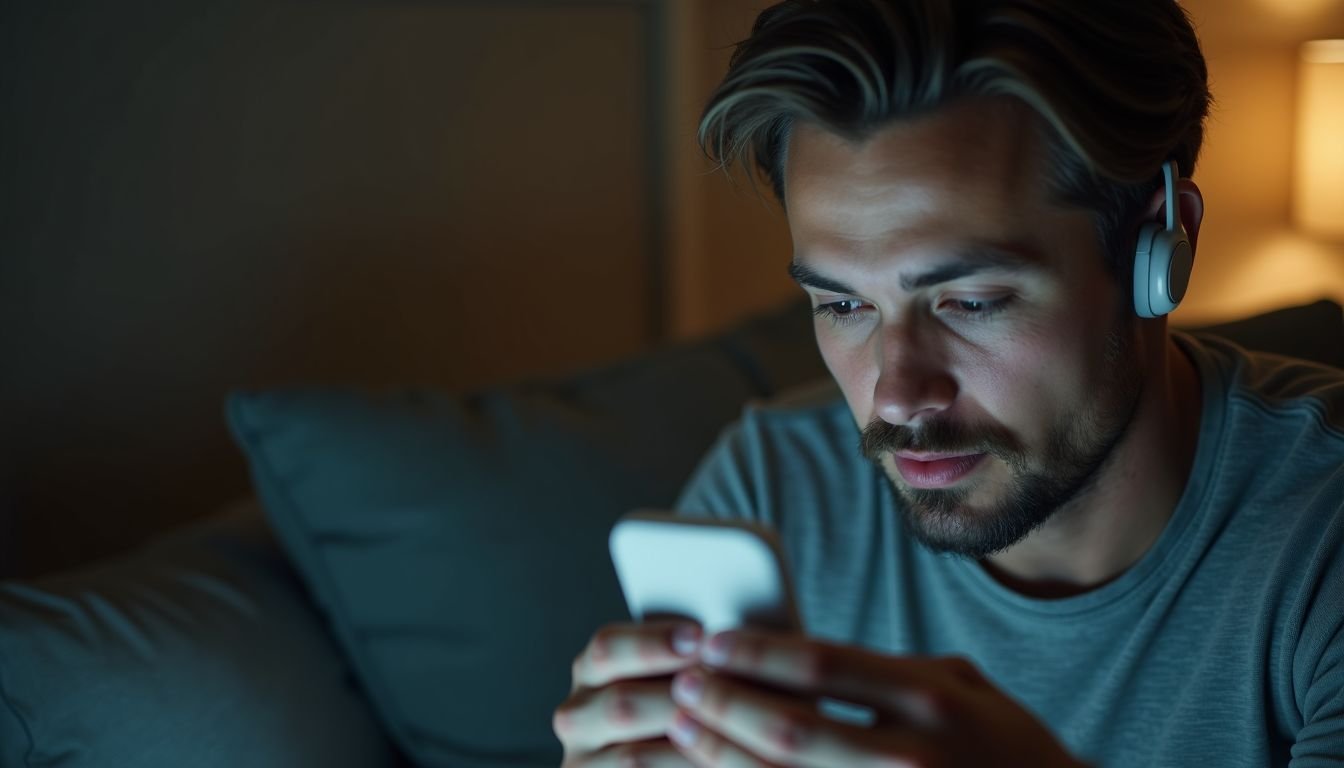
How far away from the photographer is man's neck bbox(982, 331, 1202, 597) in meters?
1.05

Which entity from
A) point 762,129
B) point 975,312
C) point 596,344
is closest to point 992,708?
point 975,312

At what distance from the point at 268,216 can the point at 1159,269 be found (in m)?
1.16

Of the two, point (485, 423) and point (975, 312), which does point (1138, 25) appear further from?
point (485, 423)

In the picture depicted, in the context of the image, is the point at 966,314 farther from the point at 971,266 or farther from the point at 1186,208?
the point at 1186,208

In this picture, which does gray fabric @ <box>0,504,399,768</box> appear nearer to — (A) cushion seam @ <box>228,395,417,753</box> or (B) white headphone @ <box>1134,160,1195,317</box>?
(A) cushion seam @ <box>228,395,417,753</box>

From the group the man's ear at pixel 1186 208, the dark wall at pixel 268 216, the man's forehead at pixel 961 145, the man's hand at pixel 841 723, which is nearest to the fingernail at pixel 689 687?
the man's hand at pixel 841 723

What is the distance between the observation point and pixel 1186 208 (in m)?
1.00

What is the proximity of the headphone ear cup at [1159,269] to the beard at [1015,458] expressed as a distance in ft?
0.12

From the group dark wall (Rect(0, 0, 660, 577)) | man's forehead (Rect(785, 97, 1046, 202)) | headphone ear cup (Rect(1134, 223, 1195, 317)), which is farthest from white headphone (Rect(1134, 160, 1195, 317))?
dark wall (Rect(0, 0, 660, 577))

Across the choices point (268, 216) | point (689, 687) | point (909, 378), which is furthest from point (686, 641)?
point (268, 216)

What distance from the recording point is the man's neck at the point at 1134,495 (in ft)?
3.43

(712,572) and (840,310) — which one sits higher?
(840,310)

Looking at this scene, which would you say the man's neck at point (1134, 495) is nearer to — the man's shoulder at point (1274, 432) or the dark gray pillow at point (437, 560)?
the man's shoulder at point (1274, 432)

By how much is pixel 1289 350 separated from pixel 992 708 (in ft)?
2.46
